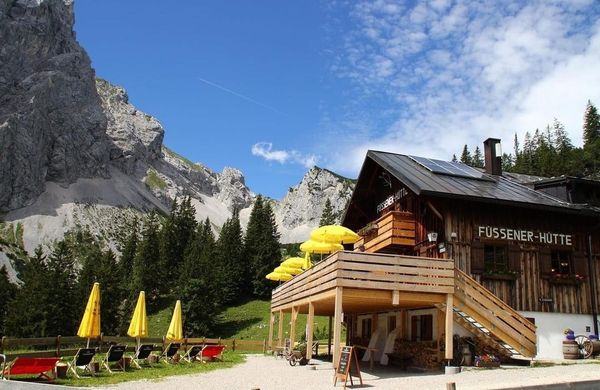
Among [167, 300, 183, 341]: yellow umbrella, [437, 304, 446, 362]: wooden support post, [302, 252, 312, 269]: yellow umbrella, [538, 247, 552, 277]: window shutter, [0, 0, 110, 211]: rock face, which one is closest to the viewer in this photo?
[437, 304, 446, 362]: wooden support post

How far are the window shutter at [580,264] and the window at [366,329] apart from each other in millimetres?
9289

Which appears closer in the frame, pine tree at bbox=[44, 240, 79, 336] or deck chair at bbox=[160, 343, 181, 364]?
deck chair at bbox=[160, 343, 181, 364]

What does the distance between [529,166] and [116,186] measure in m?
108

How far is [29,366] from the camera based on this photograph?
13594mm

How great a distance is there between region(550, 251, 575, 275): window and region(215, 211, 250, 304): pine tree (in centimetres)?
3907

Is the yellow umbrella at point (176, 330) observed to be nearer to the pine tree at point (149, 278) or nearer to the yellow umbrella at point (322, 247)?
the yellow umbrella at point (322, 247)

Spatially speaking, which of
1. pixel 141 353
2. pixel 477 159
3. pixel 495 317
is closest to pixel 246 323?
pixel 141 353

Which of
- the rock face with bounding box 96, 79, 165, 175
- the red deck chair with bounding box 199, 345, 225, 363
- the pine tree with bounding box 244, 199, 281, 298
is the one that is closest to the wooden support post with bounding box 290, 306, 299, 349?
the red deck chair with bounding box 199, 345, 225, 363

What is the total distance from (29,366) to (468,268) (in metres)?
14.0

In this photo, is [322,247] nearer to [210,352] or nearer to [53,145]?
[210,352]

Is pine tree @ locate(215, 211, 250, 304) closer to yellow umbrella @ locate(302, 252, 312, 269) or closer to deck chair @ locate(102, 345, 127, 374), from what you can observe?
yellow umbrella @ locate(302, 252, 312, 269)

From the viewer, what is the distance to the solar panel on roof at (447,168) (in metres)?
21.2

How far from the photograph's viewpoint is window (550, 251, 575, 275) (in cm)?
1969

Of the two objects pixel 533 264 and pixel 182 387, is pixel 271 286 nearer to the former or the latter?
pixel 533 264
